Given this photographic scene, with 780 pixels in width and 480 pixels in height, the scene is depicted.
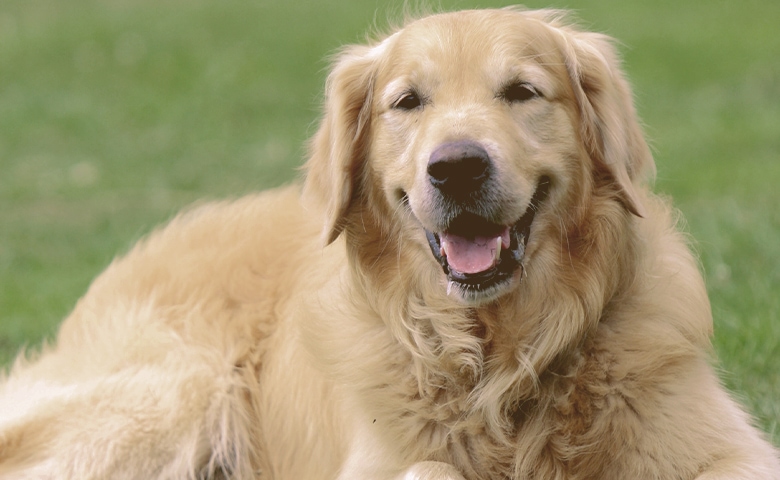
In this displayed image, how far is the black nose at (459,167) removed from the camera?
11.9 feet

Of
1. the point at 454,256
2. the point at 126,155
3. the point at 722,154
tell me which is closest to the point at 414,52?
the point at 454,256

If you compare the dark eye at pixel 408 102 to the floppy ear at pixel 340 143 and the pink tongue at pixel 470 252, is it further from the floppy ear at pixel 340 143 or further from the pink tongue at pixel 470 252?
the pink tongue at pixel 470 252

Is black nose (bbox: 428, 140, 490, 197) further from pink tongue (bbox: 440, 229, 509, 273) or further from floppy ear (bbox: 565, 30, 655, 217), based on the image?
floppy ear (bbox: 565, 30, 655, 217)

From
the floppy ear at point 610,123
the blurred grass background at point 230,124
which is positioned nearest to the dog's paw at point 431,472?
the floppy ear at point 610,123

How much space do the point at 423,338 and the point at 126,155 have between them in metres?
10.6

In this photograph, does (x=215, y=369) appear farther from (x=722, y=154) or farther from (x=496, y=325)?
(x=722, y=154)

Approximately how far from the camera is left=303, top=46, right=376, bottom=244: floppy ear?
4238mm

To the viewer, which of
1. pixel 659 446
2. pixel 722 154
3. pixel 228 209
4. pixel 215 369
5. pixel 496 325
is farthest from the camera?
pixel 722 154

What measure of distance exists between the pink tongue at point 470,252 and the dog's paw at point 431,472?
2.42 ft

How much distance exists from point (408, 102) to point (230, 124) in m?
11.4

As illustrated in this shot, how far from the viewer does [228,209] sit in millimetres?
5703

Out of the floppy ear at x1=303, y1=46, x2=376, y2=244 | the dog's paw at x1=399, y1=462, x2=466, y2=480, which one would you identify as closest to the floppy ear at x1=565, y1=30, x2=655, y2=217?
the floppy ear at x1=303, y1=46, x2=376, y2=244

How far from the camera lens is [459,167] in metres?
3.67

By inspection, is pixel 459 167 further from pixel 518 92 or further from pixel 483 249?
pixel 518 92
